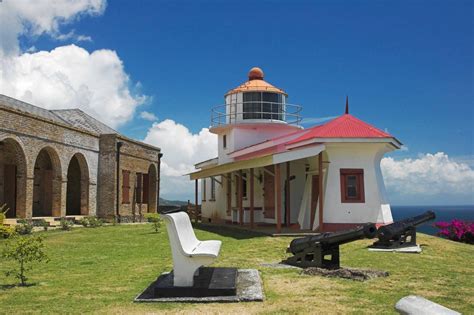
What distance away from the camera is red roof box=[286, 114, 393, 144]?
1819 centimetres

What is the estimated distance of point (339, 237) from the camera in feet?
32.0

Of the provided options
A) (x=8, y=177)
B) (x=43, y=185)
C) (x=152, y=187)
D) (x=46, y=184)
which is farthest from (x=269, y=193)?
(x=152, y=187)

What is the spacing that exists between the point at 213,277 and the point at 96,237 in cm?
1129

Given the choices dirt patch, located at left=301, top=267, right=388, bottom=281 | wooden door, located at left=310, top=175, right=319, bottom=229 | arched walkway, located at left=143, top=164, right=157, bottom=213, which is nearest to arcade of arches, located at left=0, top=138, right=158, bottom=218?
arched walkway, located at left=143, top=164, right=157, bottom=213

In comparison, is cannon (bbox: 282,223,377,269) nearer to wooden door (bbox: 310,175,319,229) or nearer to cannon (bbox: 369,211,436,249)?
cannon (bbox: 369,211,436,249)

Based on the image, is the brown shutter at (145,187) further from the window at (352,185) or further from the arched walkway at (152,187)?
the window at (352,185)

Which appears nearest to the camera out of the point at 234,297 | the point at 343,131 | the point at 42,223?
the point at 234,297

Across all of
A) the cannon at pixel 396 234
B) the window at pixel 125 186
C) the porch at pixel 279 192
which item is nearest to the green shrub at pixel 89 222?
the window at pixel 125 186

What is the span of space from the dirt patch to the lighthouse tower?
1688 centimetres

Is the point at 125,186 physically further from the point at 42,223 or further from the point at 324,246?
the point at 324,246

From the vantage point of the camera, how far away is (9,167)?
902 inches

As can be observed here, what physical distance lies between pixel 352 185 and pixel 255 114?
9.01 meters

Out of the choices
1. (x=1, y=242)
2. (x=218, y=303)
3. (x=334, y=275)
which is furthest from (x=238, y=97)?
(x=218, y=303)

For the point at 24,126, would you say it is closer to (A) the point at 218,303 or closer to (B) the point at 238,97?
(B) the point at 238,97
